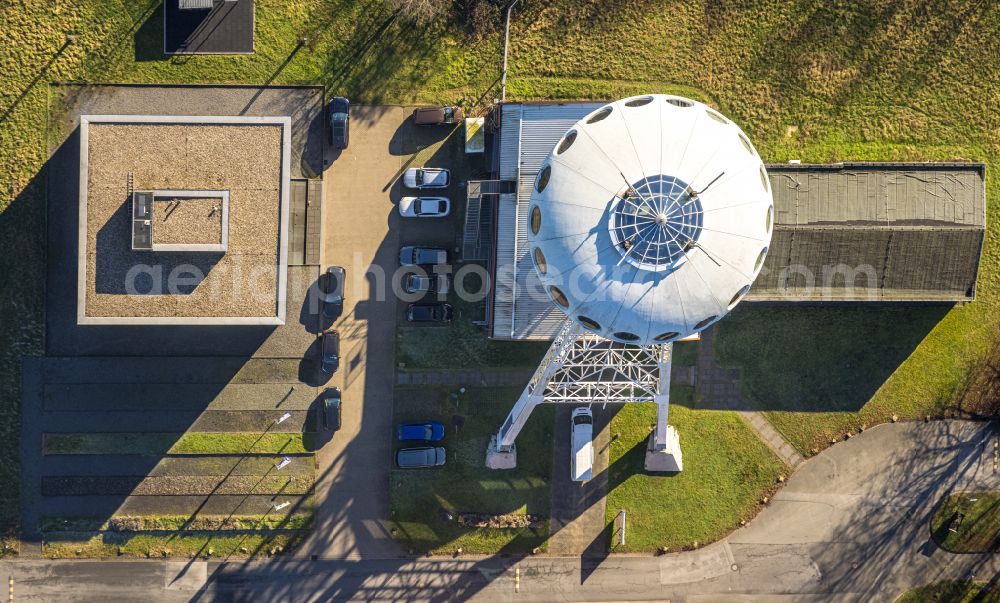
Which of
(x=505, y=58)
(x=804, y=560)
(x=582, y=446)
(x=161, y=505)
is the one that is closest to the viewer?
(x=582, y=446)

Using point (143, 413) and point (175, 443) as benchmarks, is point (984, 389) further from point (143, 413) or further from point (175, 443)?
point (143, 413)

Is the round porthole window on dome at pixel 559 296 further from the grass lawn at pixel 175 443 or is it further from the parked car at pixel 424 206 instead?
the grass lawn at pixel 175 443

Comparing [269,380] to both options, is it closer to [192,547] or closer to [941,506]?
[192,547]

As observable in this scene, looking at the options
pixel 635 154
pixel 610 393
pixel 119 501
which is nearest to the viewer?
pixel 635 154

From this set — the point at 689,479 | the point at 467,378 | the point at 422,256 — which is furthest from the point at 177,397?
the point at 689,479

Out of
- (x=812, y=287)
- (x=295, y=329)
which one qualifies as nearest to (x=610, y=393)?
(x=812, y=287)

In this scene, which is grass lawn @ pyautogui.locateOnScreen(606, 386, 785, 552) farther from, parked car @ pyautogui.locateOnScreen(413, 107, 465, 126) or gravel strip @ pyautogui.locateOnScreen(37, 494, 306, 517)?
parked car @ pyautogui.locateOnScreen(413, 107, 465, 126)

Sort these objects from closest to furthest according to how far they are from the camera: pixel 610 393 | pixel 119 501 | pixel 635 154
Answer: pixel 635 154 → pixel 610 393 → pixel 119 501
